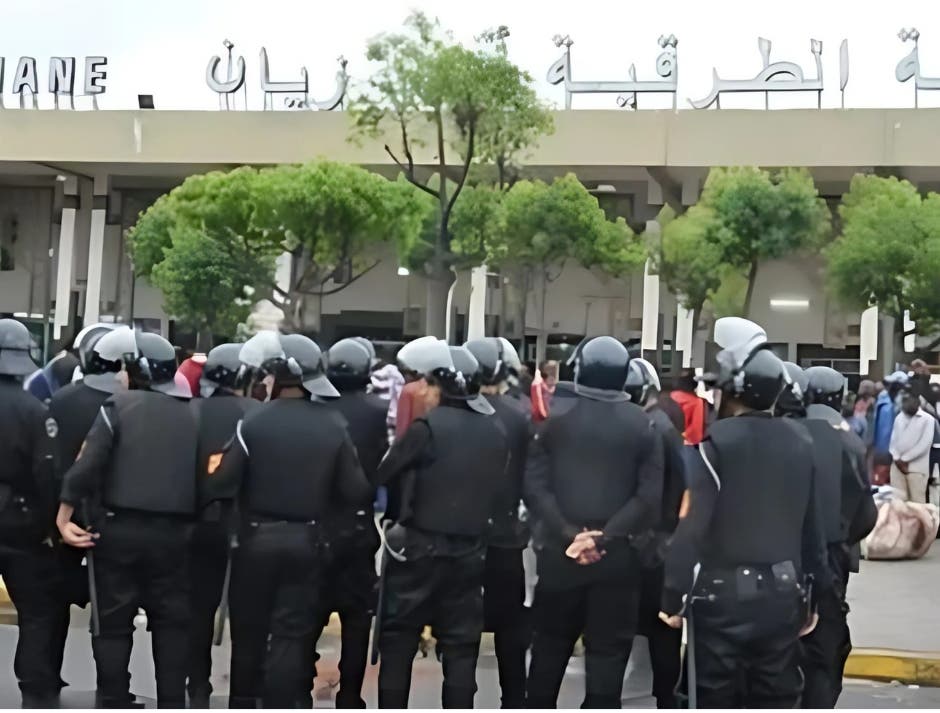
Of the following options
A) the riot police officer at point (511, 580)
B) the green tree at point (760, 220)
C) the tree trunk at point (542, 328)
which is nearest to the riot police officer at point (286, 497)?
the riot police officer at point (511, 580)

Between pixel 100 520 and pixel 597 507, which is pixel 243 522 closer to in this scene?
pixel 100 520

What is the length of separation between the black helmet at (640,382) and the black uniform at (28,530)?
2.72 meters

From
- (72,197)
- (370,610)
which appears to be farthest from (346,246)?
(370,610)

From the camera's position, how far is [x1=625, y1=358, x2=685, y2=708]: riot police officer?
5.51 meters

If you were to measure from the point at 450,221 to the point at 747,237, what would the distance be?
615cm

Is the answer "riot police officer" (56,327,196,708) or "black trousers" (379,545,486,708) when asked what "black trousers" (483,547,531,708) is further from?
"riot police officer" (56,327,196,708)

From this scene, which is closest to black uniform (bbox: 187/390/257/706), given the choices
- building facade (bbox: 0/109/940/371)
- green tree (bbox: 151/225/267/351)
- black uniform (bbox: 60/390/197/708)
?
black uniform (bbox: 60/390/197/708)

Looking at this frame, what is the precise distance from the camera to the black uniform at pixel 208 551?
5.76 metres

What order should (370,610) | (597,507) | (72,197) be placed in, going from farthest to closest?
(72,197), (370,610), (597,507)

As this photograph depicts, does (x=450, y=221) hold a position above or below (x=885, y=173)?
below

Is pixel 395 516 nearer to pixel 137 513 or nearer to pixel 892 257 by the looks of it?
pixel 137 513

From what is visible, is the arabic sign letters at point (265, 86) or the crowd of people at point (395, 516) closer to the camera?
the crowd of people at point (395, 516)

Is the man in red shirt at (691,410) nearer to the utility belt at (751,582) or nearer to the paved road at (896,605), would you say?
the paved road at (896,605)

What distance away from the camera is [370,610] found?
5859mm
